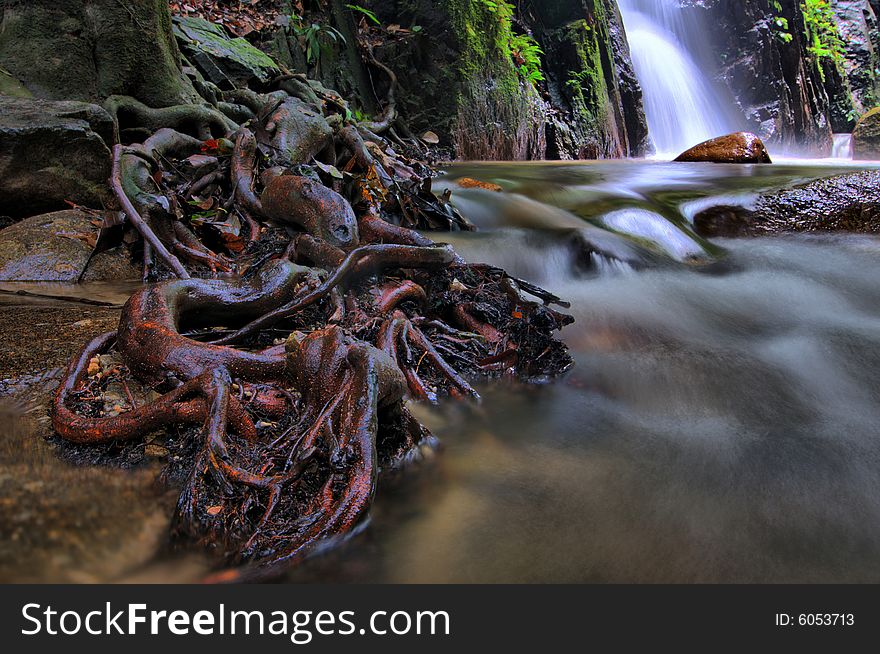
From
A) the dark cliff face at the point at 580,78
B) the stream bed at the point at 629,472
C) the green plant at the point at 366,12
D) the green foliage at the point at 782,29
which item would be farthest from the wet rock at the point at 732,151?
the green foliage at the point at 782,29

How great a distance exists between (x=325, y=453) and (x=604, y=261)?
4.37m

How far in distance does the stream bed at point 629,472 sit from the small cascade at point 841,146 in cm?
1793

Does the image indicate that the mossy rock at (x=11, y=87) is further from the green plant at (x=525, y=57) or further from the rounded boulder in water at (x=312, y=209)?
the green plant at (x=525, y=57)

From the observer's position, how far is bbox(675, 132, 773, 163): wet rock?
11445 millimetres

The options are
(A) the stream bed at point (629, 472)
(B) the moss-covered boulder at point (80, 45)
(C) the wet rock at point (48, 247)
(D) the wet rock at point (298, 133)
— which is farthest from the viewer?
(D) the wet rock at point (298, 133)

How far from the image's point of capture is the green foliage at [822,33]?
69.9 feet

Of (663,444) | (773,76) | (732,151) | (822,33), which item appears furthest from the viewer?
(822,33)

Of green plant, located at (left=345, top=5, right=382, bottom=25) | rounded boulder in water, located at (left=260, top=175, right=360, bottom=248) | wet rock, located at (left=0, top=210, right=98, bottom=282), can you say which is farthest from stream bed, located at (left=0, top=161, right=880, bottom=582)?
green plant, located at (left=345, top=5, right=382, bottom=25)

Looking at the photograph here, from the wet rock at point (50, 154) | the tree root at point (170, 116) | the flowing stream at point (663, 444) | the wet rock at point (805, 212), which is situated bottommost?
the flowing stream at point (663, 444)

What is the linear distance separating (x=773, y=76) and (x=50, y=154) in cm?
2345

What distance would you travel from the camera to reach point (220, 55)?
27.2 ft

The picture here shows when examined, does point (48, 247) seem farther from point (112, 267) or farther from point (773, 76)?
point (773, 76)

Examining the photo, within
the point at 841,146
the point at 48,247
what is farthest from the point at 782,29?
the point at 48,247

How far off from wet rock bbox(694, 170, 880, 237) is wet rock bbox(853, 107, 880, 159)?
405 inches
